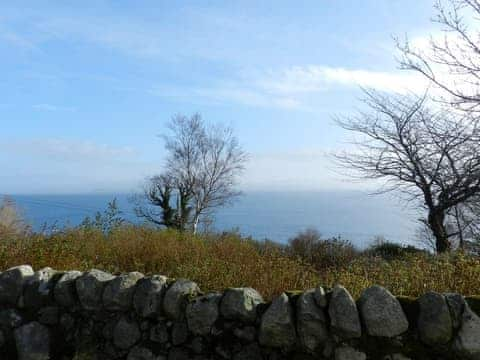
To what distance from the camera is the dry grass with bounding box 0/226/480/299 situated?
4.12 meters

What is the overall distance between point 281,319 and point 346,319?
428 mm

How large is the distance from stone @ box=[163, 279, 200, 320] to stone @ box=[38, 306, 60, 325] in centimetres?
105

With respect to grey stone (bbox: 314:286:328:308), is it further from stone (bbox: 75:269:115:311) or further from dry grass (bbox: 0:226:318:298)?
stone (bbox: 75:269:115:311)

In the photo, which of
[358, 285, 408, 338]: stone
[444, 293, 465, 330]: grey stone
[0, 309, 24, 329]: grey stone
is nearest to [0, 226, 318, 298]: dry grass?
[0, 309, 24, 329]: grey stone

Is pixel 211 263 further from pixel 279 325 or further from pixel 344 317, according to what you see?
pixel 344 317

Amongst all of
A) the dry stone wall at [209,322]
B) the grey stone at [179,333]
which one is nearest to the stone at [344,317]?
the dry stone wall at [209,322]

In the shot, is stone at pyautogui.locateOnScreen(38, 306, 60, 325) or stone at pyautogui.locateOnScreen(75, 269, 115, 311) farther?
stone at pyautogui.locateOnScreen(38, 306, 60, 325)

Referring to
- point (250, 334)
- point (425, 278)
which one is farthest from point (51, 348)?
Result: point (425, 278)

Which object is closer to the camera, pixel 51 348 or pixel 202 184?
pixel 51 348

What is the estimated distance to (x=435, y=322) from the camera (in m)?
2.65

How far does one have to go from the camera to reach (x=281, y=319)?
2.90 m

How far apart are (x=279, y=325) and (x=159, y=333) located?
97cm

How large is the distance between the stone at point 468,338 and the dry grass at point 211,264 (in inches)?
47.6

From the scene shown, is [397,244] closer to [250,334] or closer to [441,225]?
[441,225]
